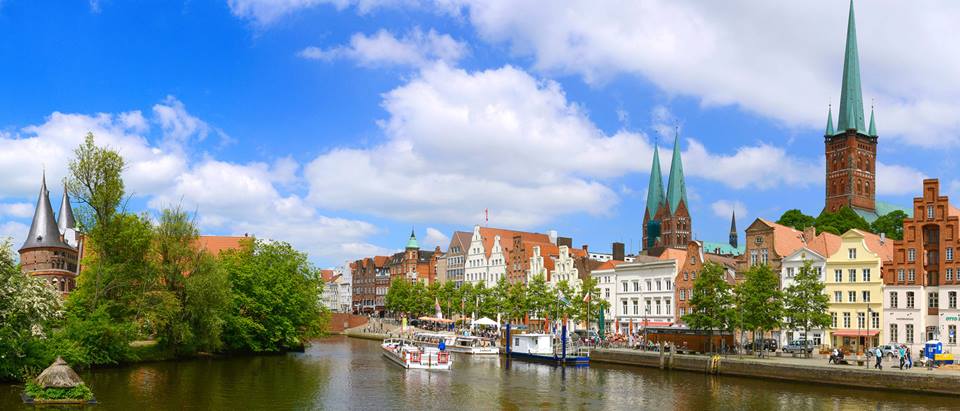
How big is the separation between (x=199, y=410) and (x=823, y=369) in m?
41.0

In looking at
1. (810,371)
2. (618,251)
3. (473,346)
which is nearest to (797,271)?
(810,371)

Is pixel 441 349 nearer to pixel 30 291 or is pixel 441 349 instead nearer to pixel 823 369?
pixel 823 369

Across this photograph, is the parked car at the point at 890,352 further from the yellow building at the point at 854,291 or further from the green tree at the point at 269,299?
the green tree at the point at 269,299

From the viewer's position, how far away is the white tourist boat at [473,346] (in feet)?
303

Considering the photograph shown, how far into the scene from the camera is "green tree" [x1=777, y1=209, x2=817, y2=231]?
122062 mm

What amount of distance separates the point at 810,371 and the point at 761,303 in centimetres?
1394

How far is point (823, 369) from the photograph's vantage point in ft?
197

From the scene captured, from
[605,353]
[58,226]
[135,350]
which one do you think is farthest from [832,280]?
[58,226]

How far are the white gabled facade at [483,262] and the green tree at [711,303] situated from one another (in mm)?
61501

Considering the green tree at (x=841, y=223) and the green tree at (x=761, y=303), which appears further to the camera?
the green tree at (x=841, y=223)

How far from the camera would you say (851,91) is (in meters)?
165

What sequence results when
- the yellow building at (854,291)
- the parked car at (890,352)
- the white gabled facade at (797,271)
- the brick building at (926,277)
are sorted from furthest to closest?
1. the white gabled facade at (797,271)
2. the yellow building at (854,291)
3. the brick building at (926,277)
4. the parked car at (890,352)

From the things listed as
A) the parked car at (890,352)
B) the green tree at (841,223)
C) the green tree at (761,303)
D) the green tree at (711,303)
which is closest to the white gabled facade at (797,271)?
the green tree at (761,303)

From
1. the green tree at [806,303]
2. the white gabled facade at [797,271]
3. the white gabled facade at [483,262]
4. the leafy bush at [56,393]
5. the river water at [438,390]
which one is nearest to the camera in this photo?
the leafy bush at [56,393]
